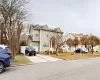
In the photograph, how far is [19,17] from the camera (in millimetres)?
29625

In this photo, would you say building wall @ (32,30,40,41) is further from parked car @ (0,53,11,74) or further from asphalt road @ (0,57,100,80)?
parked car @ (0,53,11,74)

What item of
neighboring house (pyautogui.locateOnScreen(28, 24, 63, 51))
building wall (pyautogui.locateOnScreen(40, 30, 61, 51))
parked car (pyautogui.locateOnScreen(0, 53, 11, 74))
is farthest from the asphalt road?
building wall (pyautogui.locateOnScreen(40, 30, 61, 51))

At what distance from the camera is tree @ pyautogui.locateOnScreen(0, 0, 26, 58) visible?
22459 mm

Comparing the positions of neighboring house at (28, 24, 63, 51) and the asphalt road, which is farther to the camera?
neighboring house at (28, 24, 63, 51)

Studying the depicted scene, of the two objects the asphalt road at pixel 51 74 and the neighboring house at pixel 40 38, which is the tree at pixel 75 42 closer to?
the neighboring house at pixel 40 38

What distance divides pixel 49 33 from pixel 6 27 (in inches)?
1415

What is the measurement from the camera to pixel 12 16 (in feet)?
91.7

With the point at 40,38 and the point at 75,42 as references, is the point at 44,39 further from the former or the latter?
the point at 75,42

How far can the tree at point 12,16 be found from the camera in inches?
884

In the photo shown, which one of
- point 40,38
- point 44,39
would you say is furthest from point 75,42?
point 40,38

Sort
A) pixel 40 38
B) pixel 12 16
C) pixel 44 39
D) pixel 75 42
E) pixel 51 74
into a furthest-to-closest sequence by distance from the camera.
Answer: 1. pixel 75 42
2. pixel 44 39
3. pixel 40 38
4. pixel 12 16
5. pixel 51 74

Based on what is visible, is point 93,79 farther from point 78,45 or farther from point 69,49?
point 78,45

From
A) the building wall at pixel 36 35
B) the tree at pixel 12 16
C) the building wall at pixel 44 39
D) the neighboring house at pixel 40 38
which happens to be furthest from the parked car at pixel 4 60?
the building wall at pixel 44 39

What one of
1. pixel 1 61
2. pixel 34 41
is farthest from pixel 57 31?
pixel 1 61
